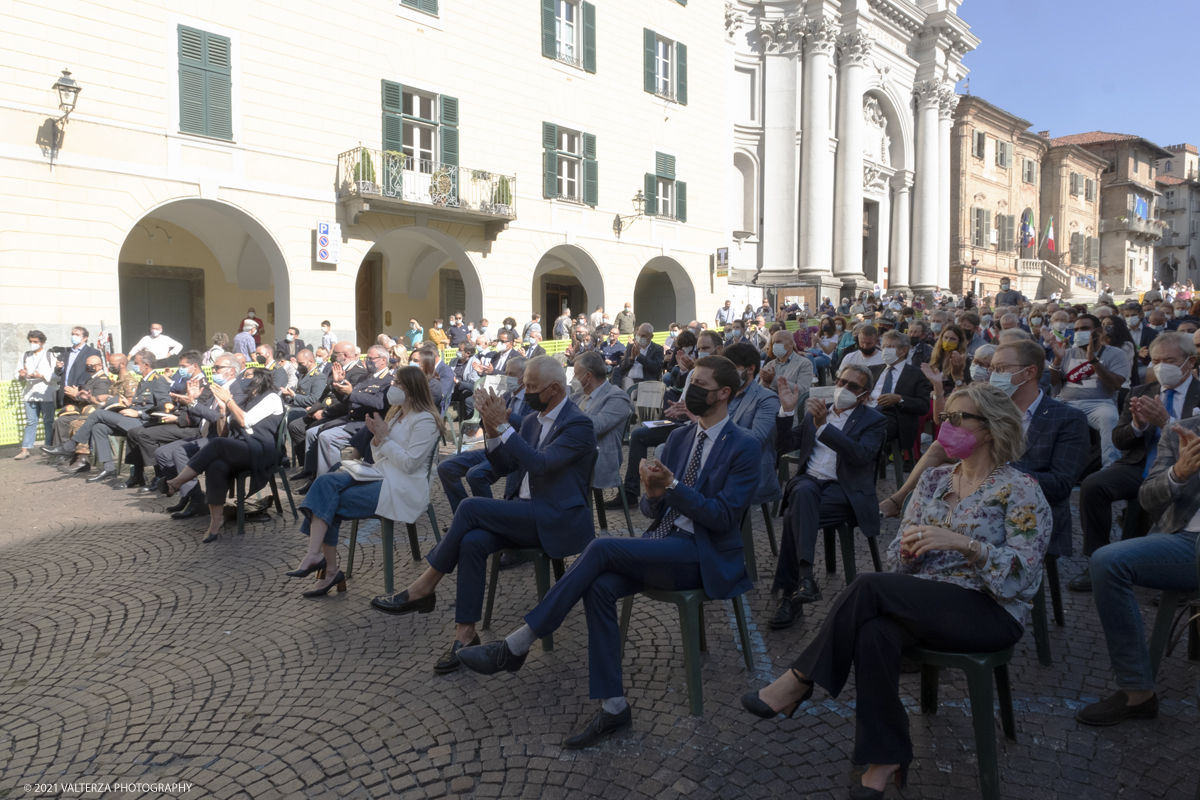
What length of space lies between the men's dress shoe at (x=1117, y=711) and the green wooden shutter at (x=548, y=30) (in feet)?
66.6

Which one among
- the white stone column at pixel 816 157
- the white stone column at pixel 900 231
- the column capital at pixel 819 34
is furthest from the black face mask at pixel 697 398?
the white stone column at pixel 900 231

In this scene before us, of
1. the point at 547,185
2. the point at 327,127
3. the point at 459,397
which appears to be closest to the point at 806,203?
the point at 547,185

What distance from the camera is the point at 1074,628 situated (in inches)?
169

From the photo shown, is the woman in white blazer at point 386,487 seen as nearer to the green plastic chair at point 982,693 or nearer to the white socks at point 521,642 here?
the white socks at point 521,642

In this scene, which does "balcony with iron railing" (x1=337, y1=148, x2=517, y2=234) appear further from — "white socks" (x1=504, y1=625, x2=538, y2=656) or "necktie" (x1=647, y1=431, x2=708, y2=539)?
"white socks" (x1=504, y1=625, x2=538, y2=656)

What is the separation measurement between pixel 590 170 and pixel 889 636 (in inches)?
801

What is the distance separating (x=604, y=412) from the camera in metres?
6.30

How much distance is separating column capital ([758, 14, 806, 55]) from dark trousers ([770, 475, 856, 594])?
3138 cm

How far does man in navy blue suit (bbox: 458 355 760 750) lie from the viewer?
3.35m

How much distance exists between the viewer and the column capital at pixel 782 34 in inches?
1235

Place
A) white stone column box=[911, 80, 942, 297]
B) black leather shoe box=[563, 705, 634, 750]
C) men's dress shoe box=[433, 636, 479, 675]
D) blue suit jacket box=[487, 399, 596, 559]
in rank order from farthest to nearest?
white stone column box=[911, 80, 942, 297]
blue suit jacket box=[487, 399, 596, 559]
men's dress shoe box=[433, 636, 479, 675]
black leather shoe box=[563, 705, 634, 750]

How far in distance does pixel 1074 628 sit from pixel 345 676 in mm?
4002

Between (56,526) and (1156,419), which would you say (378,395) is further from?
(1156,419)

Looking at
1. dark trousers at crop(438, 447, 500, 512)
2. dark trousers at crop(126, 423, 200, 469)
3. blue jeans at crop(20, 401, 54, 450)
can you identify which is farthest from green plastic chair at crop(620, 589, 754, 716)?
blue jeans at crop(20, 401, 54, 450)
